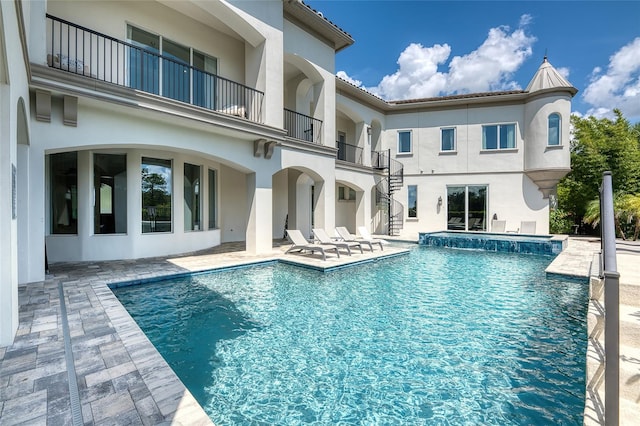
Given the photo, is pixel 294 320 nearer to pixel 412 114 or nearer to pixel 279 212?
pixel 279 212

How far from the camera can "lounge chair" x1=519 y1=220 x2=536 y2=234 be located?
17.9 m

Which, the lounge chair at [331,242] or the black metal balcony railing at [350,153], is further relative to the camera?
the black metal balcony railing at [350,153]

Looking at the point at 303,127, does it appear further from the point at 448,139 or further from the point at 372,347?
the point at 372,347

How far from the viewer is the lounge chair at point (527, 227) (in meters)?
17.9

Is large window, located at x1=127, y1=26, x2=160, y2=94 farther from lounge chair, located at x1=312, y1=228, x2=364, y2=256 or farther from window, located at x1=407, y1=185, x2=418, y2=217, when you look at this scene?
window, located at x1=407, y1=185, x2=418, y2=217

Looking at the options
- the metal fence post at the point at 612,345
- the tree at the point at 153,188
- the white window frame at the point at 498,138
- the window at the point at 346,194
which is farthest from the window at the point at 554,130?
the tree at the point at 153,188

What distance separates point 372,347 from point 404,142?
18.8 m

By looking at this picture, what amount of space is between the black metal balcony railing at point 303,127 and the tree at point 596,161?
52.9 feet

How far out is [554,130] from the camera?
686 inches

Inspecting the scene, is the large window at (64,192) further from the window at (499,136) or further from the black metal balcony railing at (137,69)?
the window at (499,136)

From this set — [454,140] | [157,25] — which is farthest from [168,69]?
[454,140]

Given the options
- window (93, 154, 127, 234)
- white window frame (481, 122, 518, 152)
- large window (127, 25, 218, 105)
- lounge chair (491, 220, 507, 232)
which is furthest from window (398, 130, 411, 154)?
window (93, 154, 127, 234)

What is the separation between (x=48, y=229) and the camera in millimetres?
9047

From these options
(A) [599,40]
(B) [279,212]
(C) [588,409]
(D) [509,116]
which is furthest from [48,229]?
(A) [599,40]
